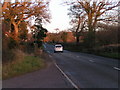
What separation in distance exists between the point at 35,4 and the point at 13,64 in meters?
14.2

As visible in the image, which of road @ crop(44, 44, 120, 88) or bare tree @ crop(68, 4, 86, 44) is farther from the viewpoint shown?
bare tree @ crop(68, 4, 86, 44)

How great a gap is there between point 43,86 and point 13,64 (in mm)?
6282

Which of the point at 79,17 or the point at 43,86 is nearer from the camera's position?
the point at 43,86

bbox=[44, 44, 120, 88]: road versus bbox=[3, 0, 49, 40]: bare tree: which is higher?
bbox=[3, 0, 49, 40]: bare tree

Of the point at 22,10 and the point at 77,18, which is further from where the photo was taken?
the point at 77,18

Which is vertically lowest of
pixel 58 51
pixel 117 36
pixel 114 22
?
pixel 58 51

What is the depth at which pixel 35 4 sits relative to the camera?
1065 inches

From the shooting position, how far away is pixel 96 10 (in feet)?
139

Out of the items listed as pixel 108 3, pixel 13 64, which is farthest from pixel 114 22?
pixel 13 64

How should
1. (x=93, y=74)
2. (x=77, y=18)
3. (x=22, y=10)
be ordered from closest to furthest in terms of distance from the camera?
(x=93, y=74) < (x=22, y=10) < (x=77, y=18)

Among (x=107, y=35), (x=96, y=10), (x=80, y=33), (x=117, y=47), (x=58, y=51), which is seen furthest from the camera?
(x=80, y=33)

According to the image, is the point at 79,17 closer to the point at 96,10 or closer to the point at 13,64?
the point at 96,10

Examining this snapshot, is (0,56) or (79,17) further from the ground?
(79,17)

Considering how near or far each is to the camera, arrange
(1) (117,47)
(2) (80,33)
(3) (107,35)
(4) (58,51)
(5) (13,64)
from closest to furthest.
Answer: (5) (13,64) → (1) (117,47) → (3) (107,35) → (4) (58,51) → (2) (80,33)
